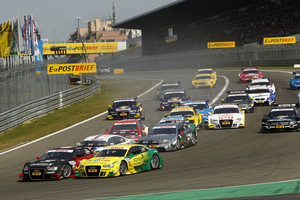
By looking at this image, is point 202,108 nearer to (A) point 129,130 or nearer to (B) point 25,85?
(A) point 129,130

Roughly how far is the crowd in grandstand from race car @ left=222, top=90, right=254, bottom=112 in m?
30.9

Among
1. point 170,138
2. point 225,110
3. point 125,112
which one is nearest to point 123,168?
point 170,138

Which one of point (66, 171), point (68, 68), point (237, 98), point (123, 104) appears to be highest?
point (68, 68)

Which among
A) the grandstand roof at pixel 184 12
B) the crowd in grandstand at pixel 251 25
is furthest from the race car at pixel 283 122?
the grandstand roof at pixel 184 12

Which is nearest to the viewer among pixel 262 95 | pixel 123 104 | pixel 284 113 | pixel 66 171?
pixel 66 171

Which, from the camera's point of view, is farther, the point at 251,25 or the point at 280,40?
the point at 251,25

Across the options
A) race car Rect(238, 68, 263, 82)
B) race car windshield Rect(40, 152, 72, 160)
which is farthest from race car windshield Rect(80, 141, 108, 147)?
race car Rect(238, 68, 263, 82)

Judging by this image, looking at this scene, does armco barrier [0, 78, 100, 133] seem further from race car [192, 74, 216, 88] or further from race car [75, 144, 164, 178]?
race car [75, 144, 164, 178]

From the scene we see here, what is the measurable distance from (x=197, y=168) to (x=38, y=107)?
1820 centimetres

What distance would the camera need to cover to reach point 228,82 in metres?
43.0

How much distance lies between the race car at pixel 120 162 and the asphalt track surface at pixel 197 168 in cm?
29

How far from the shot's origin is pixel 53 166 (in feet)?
41.1

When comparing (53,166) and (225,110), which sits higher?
(225,110)

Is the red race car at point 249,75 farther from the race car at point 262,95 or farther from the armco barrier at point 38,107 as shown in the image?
the armco barrier at point 38,107
